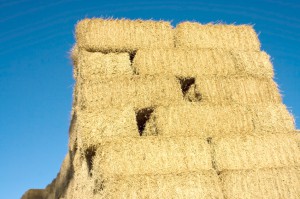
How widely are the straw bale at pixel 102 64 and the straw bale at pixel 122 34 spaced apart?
9.1 inches

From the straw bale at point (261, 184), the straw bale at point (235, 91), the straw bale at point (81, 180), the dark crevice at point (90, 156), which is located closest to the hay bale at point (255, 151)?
the straw bale at point (261, 184)

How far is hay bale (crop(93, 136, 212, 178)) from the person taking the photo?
586cm

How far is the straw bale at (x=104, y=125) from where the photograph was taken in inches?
242

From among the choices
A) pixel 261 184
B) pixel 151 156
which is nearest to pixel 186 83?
pixel 151 156

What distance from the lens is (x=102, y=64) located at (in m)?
7.21

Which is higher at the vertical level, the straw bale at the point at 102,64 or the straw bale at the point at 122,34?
the straw bale at the point at 122,34

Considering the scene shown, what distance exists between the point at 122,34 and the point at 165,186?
3484 mm

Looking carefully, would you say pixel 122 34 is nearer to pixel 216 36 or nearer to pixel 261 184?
pixel 216 36

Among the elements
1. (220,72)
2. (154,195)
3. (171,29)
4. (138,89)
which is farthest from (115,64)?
(154,195)

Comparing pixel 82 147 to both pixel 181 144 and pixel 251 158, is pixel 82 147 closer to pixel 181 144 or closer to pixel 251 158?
pixel 181 144

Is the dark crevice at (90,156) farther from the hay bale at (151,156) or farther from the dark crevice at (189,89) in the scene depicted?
the dark crevice at (189,89)

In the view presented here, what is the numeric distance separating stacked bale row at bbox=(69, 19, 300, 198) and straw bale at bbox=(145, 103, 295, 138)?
0.06ft

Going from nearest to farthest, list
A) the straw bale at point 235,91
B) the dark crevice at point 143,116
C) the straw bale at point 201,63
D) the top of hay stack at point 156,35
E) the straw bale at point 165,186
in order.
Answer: the straw bale at point 165,186, the dark crevice at point 143,116, the straw bale at point 235,91, the straw bale at point 201,63, the top of hay stack at point 156,35

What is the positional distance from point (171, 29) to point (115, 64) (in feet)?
5.49
